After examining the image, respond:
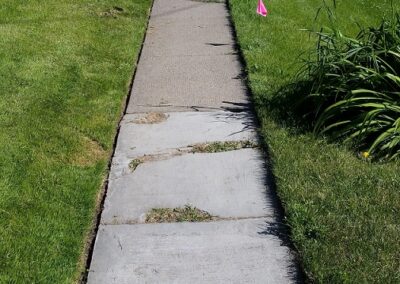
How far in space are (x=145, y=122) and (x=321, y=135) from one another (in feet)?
5.06

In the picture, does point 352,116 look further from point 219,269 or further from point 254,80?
point 219,269

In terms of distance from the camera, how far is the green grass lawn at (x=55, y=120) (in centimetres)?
405

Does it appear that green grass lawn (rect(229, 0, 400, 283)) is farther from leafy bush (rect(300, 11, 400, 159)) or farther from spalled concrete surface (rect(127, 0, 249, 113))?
spalled concrete surface (rect(127, 0, 249, 113))

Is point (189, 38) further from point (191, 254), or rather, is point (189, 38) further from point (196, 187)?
point (191, 254)

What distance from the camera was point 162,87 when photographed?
688 cm

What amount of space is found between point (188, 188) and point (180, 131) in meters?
1.07

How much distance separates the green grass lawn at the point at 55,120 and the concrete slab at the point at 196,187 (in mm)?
206

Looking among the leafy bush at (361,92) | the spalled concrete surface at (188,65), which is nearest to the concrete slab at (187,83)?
the spalled concrete surface at (188,65)

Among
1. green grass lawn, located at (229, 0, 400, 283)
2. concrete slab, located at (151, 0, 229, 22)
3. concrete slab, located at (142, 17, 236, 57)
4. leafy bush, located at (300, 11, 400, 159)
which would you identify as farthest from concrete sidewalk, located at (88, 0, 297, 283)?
concrete slab, located at (151, 0, 229, 22)

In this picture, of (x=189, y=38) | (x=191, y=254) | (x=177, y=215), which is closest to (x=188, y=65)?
(x=189, y=38)

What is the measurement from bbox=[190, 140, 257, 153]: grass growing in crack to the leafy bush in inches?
22.8

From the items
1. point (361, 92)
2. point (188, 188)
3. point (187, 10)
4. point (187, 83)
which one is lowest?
point (187, 10)

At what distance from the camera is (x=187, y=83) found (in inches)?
275

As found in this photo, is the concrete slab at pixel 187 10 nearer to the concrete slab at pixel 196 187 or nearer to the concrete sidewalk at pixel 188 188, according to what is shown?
the concrete sidewalk at pixel 188 188
